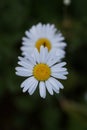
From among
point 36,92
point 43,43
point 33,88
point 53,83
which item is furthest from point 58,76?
point 36,92

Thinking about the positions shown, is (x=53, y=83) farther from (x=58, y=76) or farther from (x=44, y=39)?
(x=44, y=39)

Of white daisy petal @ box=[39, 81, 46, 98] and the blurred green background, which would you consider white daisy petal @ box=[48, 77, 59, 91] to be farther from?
the blurred green background

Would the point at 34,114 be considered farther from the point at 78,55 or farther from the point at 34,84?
the point at 34,84

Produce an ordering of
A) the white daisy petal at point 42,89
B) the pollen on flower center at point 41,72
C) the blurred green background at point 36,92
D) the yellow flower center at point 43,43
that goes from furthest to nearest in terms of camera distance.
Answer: the blurred green background at point 36,92 → the yellow flower center at point 43,43 → the pollen on flower center at point 41,72 → the white daisy petal at point 42,89

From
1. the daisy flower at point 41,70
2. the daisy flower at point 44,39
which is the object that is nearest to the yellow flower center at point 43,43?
the daisy flower at point 44,39

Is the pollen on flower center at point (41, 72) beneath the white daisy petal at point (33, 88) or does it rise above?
above

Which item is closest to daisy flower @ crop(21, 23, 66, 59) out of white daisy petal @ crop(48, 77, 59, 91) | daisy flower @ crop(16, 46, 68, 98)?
daisy flower @ crop(16, 46, 68, 98)

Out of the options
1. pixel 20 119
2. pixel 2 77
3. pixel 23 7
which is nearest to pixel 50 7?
pixel 23 7

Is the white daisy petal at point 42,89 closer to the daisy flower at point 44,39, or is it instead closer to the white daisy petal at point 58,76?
the white daisy petal at point 58,76
